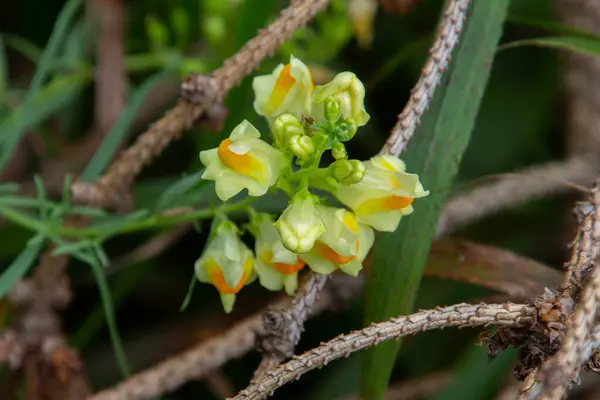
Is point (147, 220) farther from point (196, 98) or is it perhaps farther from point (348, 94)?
point (348, 94)

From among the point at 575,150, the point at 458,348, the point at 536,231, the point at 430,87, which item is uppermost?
the point at 430,87

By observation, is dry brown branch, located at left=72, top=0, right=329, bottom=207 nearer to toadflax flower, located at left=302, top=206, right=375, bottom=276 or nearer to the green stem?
the green stem

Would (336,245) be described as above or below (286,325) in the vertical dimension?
above

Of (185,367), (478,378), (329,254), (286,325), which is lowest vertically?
(478,378)

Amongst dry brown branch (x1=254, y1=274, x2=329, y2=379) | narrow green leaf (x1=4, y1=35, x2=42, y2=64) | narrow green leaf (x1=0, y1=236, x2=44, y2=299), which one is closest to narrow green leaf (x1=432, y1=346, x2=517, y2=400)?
dry brown branch (x1=254, y1=274, x2=329, y2=379)

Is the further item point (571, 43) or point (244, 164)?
point (571, 43)

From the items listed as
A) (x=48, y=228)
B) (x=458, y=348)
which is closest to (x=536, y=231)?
(x=458, y=348)

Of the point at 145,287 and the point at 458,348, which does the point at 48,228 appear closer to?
the point at 145,287

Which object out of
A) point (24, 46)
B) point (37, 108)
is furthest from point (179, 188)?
point (24, 46)
